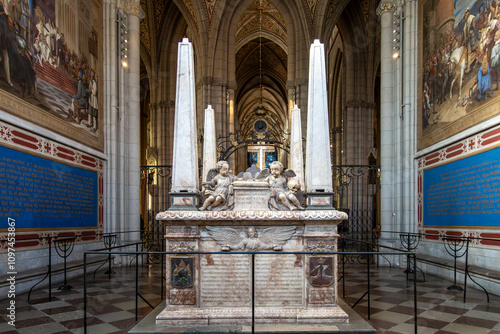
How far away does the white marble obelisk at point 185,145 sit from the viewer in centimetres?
467

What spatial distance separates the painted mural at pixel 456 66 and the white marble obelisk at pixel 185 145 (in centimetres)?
523

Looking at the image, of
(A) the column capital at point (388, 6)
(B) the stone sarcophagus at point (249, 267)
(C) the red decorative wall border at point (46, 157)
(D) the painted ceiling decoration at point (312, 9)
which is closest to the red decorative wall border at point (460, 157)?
(B) the stone sarcophagus at point (249, 267)

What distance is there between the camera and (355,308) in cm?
537

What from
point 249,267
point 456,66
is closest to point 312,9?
point 456,66

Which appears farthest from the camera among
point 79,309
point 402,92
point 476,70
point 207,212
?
point 402,92

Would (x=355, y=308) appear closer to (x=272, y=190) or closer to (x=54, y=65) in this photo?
(x=272, y=190)

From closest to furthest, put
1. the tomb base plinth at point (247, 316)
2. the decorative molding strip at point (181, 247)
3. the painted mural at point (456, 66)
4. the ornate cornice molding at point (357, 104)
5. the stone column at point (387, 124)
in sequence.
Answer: the tomb base plinth at point (247, 316) < the decorative molding strip at point (181, 247) < the painted mural at point (456, 66) < the stone column at point (387, 124) < the ornate cornice molding at point (357, 104)

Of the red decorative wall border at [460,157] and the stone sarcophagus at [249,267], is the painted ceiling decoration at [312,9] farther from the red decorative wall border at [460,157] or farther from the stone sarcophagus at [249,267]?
the stone sarcophagus at [249,267]

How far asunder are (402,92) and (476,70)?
3.08 metres

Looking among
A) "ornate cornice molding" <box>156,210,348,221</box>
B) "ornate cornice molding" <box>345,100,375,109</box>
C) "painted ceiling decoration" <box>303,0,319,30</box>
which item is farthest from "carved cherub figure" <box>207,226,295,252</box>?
"ornate cornice molding" <box>345,100,375,109</box>

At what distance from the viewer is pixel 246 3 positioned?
646 inches

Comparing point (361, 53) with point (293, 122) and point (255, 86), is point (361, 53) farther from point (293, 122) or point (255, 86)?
point (255, 86)

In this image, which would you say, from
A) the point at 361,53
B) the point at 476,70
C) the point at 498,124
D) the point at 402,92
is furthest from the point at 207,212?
the point at 361,53

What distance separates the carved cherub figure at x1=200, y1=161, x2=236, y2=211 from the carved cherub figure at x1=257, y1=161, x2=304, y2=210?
54cm
